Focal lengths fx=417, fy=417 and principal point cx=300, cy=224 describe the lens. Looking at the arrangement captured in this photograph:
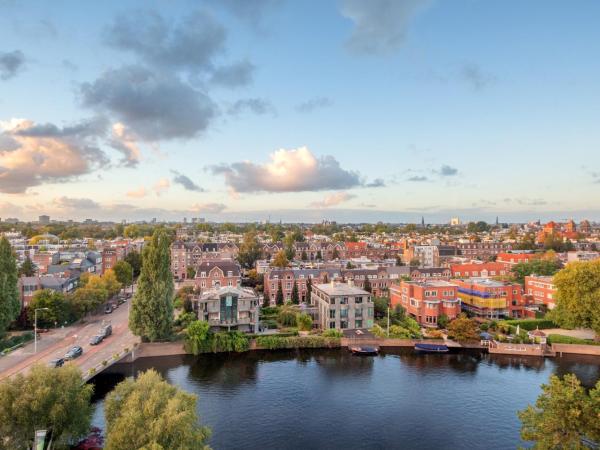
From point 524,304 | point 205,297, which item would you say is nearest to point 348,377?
point 205,297

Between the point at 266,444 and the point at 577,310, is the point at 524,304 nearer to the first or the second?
the point at 577,310

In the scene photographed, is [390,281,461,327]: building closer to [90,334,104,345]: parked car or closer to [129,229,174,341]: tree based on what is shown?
[129,229,174,341]: tree

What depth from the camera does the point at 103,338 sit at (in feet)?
178

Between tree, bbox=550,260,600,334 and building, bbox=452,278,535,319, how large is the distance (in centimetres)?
1019

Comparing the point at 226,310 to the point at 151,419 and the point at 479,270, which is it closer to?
the point at 151,419

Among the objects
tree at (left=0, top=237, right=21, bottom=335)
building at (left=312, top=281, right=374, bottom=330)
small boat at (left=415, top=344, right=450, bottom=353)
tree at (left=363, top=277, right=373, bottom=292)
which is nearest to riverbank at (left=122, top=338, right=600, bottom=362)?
small boat at (left=415, top=344, right=450, bottom=353)

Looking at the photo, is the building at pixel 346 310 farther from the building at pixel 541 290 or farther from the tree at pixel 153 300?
the building at pixel 541 290

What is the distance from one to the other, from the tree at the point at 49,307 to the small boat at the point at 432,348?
49.4 meters

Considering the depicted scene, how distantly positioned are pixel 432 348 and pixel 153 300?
36.4 m

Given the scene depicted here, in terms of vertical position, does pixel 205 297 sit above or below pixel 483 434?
above

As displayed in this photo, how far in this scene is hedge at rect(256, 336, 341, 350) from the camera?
54.7 m

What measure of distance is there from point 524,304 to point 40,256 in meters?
98.8

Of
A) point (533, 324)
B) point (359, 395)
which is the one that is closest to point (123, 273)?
point (359, 395)

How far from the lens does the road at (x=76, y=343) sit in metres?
43.8
